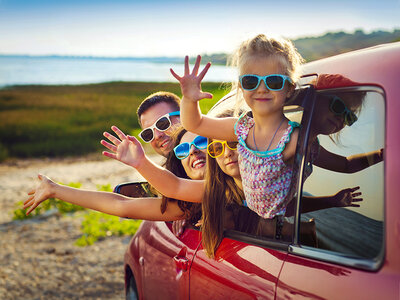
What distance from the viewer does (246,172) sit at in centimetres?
212

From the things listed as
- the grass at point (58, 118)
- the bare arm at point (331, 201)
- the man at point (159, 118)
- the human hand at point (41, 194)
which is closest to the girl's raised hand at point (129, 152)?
the human hand at point (41, 194)

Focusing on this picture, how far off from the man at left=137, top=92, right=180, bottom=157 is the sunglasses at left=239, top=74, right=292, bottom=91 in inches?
46.9

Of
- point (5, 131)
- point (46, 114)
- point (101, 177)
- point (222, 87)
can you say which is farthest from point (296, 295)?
point (46, 114)

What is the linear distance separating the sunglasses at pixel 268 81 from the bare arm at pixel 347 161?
0.30 m

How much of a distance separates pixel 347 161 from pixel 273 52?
1.72ft

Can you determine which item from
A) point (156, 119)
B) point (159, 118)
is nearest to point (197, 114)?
point (159, 118)

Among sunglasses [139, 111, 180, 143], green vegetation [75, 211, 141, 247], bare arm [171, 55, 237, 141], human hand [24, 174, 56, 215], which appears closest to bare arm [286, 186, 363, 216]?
bare arm [171, 55, 237, 141]

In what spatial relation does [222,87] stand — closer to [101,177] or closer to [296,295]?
[296,295]

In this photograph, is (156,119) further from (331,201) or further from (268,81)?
(331,201)

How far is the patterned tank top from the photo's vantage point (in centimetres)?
202

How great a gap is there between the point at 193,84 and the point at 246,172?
42 cm

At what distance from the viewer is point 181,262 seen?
8.62 ft

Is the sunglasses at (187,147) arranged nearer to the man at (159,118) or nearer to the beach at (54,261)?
the man at (159,118)

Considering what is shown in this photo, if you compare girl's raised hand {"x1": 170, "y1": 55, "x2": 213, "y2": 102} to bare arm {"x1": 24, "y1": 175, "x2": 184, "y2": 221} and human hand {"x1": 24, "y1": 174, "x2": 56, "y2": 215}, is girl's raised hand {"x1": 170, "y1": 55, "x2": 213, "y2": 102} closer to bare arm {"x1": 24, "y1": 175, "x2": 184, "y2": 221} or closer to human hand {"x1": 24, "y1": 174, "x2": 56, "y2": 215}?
bare arm {"x1": 24, "y1": 175, "x2": 184, "y2": 221}
